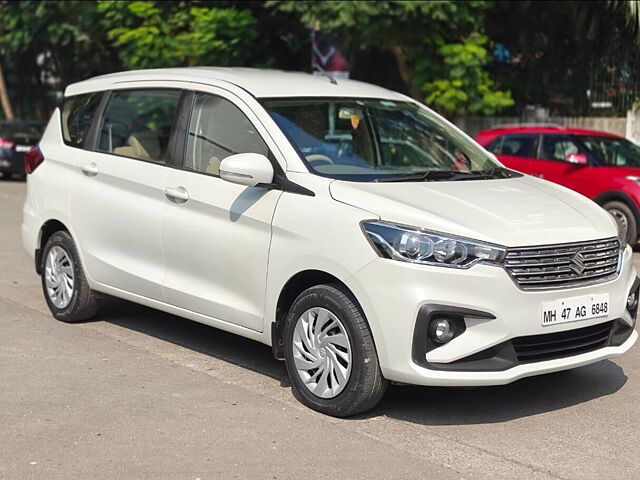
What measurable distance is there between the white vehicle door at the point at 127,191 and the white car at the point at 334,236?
0.01m

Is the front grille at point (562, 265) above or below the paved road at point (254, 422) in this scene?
above

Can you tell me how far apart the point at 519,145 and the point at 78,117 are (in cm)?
761

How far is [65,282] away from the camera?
7.76 meters

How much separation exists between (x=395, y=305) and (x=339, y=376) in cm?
56

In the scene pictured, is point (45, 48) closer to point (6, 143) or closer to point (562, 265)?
point (6, 143)

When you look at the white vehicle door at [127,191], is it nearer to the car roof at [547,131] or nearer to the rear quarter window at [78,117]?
the rear quarter window at [78,117]

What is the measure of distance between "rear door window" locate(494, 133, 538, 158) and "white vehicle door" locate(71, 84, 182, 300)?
753 centimetres

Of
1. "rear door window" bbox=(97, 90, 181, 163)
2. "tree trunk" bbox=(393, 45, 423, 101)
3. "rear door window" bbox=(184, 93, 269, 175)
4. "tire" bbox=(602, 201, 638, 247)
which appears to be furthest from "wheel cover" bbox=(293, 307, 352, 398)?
"tree trunk" bbox=(393, 45, 423, 101)

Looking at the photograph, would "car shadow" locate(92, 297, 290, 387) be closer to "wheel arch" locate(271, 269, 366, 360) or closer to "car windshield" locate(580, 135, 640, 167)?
"wheel arch" locate(271, 269, 366, 360)

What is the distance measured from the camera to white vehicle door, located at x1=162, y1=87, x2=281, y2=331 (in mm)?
5969

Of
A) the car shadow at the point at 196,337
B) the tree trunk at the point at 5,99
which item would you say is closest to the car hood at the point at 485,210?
the car shadow at the point at 196,337

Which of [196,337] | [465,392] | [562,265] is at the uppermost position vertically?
[562,265]

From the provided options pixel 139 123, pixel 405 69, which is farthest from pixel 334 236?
pixel 405 69

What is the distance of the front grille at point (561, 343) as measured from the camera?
5.31 meters
